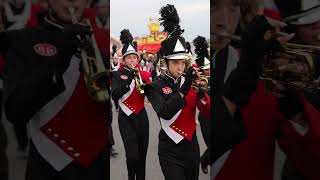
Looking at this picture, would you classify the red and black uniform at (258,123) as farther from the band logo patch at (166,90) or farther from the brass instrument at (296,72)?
the band logo patch at (166,90)

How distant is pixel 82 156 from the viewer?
6.95ft

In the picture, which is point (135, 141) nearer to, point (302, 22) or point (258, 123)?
point (258, 123)

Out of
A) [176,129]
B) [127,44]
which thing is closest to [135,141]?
[176,129]

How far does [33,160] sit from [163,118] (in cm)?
259

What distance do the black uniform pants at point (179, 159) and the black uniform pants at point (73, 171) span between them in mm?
2194

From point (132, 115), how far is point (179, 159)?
1607 millimetres

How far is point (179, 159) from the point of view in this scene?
4.36m

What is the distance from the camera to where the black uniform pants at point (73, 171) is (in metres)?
2.11

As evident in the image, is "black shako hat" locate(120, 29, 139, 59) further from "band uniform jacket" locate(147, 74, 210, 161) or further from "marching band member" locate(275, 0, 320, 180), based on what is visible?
"marching band member" locate(275, 0, 320, 180)

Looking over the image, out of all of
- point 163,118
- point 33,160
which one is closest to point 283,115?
point 33,160

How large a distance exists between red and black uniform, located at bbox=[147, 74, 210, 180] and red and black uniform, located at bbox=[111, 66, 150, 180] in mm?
887

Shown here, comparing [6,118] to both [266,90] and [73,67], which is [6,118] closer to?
[73,67]

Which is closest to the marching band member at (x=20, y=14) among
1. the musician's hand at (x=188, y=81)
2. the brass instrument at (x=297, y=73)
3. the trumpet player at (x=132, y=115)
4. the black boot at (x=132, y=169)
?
the brass instrument at (x=297, y=73)

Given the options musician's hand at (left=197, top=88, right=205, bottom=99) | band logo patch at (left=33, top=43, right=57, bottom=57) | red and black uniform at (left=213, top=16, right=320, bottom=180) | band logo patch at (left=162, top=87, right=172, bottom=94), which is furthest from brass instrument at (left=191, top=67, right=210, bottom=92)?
band logo patch at (left=33, top=43, right=57, bottom=57)
